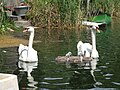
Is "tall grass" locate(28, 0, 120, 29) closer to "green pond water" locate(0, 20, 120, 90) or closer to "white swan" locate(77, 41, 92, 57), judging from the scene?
"green pond water" locate(0, 20, 120, 90)

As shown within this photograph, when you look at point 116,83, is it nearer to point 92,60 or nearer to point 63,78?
point 63,78

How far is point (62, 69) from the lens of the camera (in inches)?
510

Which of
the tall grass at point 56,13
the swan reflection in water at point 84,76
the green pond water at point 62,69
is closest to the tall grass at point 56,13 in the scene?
the tall grass at point 56,13

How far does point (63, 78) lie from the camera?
11805 millimetres

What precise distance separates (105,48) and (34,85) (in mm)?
6906

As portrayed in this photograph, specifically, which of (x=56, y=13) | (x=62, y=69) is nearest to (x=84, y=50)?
(x=62, y=69)

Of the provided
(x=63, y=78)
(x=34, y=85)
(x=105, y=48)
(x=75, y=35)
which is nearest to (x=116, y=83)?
(x=63, y=78)

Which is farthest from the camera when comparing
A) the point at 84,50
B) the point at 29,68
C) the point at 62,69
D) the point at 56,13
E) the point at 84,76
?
the point at 56,13

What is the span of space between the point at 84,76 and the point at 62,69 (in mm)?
1027

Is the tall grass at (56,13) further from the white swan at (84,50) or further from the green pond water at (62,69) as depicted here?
the white swan at (84,50)

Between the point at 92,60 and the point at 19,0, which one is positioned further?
the point at 19,0

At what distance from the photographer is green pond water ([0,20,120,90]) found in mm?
11062

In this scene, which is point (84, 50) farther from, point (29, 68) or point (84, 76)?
point (84, 76)

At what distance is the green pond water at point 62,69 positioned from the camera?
11.1m
